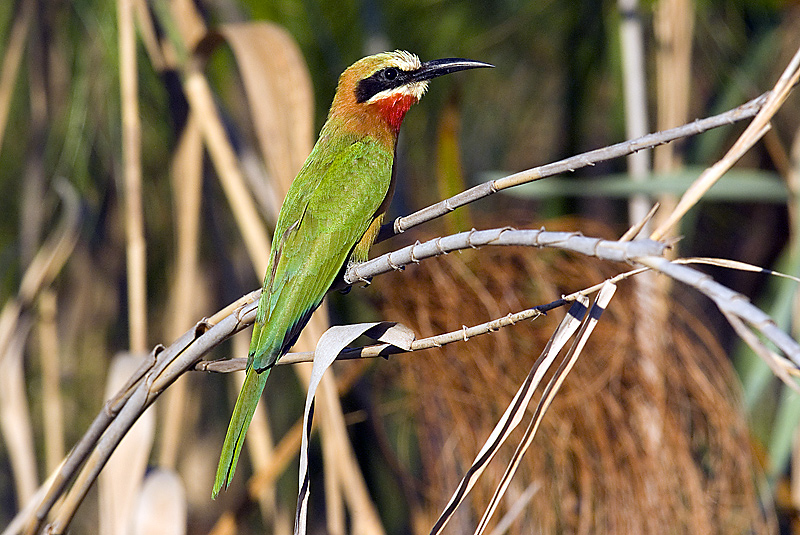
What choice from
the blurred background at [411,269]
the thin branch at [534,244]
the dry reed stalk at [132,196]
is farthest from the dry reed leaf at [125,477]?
the thin branch at [534,244]

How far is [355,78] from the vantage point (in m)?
2.43

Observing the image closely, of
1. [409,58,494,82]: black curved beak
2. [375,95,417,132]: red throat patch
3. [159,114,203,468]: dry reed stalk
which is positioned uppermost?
[409,58,494,82]: black curved beak

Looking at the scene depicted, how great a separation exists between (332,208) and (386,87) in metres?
0.64

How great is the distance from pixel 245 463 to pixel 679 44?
336 centimetres

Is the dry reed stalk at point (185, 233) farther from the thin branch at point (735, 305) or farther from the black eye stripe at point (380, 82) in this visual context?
the thin branch at point (735, 305)

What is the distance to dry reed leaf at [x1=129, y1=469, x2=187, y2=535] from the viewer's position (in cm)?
162

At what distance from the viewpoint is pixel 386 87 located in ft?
7.84

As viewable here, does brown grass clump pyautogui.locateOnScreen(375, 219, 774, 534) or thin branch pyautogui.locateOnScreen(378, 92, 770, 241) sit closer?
thin branch pyautogui.locateOnScreen(378, 92, 770, 241)

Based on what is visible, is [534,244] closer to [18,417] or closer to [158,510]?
[158,510]

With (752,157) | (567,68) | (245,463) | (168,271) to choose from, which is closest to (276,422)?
(245,463)

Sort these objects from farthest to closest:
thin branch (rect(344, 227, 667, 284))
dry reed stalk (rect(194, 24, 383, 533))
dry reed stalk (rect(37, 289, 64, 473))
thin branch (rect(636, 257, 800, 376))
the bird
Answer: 1. dry reed stalk (rect(37, 289, 64, 473))
2. dry reed stalk (rect(194, 24, 383, 533))
3. the bird
4. thin branch (rect(344, 227, 667, 284))
5. thin branch (rect(636, 257, 800, 376))

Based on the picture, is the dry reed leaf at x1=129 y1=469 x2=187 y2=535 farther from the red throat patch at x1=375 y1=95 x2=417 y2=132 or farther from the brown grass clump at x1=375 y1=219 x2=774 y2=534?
the red throat patch at x1=375 y1=95 x2=417 y2=132

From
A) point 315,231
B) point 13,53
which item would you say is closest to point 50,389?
point 13,53

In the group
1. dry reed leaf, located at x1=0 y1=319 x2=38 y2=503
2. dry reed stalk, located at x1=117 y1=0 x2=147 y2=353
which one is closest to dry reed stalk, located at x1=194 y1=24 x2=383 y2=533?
dry reed stalk, located at x1=117 y1=0 x2=147 y2=353
